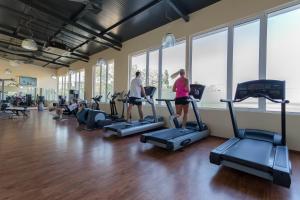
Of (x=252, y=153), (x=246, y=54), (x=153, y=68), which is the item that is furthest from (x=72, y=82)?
(x=252, y=153)

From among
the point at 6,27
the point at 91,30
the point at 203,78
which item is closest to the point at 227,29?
the point at 203,78

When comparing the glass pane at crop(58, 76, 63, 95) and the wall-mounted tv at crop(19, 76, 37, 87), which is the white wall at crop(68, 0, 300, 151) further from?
the wall-mounted tv at crop(19, 76, 37, 87)

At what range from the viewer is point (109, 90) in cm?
898

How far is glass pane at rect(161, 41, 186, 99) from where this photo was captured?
5645 mm

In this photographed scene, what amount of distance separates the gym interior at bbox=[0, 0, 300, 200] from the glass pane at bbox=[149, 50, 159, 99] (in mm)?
39

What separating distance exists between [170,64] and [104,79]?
479 cm

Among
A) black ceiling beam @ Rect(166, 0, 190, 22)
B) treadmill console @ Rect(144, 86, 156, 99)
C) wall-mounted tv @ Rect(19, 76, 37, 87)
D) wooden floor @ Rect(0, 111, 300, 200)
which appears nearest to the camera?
wooden floor @ Rect(0, 111, 300, 200)

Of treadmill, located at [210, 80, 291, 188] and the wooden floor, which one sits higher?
treadmill, located at [210, 80, 291, 188]

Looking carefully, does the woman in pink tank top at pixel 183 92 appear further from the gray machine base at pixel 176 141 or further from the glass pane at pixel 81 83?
the glass pane at pixel 81 83

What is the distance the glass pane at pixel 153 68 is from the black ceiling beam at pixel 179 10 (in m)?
1.67

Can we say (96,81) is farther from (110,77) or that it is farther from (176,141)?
(176,141)

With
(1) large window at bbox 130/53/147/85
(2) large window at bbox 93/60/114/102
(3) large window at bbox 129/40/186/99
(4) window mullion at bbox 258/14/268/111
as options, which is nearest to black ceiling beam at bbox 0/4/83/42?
(2) large window at bbox 93/60/114/102

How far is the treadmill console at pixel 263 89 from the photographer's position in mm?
2922

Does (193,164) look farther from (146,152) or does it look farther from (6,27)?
(6,27)
